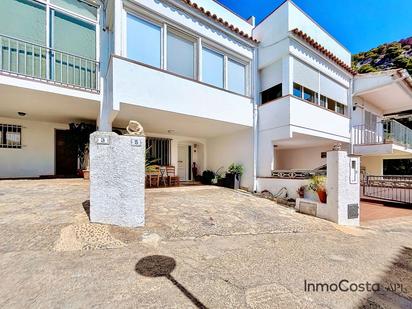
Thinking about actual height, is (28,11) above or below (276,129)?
above

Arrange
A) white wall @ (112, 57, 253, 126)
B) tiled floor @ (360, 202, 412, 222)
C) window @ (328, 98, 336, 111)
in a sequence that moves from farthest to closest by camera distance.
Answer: window @ (328, 98, 336, 111), tiled floor @ (360, 202, 412, 222), white wall @ (112, 57, 253, 126)

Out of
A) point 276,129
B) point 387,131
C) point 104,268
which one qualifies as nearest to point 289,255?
point 104,268

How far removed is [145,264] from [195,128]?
7.95 m

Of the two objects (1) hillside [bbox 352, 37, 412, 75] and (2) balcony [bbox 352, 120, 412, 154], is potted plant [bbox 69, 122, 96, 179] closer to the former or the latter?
(2) balcony [bbox 352, 120, 412, 154]

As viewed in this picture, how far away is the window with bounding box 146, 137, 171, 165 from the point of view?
1194cm

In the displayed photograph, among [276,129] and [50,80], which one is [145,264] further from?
[276,129]

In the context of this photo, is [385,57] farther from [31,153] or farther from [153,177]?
[31,153]

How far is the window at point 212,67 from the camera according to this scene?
28.9 ft

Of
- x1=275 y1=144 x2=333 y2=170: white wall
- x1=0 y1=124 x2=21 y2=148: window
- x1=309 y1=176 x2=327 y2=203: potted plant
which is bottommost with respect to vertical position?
x1=309 y1=176 x2=327 y2=203: potted plant

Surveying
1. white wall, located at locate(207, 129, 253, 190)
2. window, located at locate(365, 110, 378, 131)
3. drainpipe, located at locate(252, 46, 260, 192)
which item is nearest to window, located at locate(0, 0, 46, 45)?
drainpipe, located at locate(252, 46, 260, 192)

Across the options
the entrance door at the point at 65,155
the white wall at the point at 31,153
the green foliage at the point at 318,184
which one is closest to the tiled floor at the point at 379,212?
the green foliage at the point at 318,184

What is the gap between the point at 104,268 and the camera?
2.98 meters

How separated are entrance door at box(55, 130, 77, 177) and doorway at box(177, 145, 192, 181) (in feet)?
18.4

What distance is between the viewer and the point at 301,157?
→ 14023 mm
